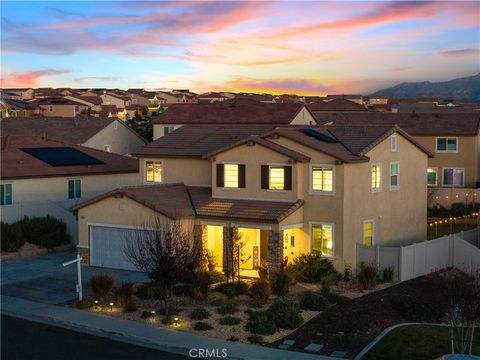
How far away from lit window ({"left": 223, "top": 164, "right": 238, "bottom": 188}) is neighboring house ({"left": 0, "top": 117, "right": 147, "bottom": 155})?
29.6 metres

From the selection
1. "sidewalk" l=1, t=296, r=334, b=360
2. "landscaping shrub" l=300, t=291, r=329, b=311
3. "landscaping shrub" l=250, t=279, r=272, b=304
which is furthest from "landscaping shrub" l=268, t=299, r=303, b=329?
"sidewalk" l=1, t=296, r=334, b=360

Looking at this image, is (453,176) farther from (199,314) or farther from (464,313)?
(464,313)

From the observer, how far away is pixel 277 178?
29.8 m

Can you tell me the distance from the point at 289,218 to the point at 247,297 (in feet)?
16.0

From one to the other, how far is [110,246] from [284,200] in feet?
25.4

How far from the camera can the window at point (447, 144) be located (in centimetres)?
5088

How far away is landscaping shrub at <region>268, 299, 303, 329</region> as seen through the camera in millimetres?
21188

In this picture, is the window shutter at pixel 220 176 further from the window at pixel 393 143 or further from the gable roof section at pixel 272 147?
the window at pixel 393 143

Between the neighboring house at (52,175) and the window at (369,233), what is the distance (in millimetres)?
14691

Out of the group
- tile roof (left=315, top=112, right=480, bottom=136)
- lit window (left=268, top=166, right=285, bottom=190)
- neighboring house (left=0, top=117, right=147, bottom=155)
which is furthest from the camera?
neighboring house (left=0, top=117, right=147, bottom=155)

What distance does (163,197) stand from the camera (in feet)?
102

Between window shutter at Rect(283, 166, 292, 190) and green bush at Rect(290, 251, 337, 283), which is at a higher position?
window shutter at Rect(283, 166, 292, 190)

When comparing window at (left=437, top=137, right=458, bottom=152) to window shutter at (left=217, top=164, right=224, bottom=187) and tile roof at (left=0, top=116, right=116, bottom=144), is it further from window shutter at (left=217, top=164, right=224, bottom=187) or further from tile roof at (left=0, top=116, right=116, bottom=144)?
tile roof at (left=0, top=116, right=116, bottom=144)

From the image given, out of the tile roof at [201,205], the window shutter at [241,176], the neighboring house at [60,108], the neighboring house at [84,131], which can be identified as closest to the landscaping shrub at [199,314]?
the tile roof at [201,205]
